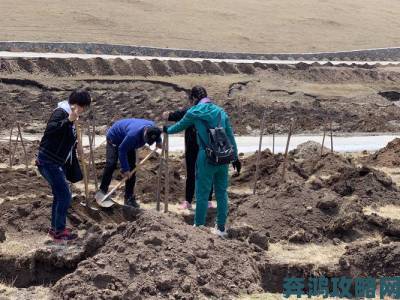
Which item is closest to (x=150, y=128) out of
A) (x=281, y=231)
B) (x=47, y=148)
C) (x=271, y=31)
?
(x=47, y=148)

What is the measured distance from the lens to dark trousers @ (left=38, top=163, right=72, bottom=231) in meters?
6.52

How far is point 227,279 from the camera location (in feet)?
19.1

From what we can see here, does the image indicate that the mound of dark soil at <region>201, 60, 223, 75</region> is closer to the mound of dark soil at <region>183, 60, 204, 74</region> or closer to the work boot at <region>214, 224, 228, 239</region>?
the mound of dark soil at <region>183, 60, 204, 74</region>

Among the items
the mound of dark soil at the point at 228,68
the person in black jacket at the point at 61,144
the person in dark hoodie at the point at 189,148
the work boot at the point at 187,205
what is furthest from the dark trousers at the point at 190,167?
the mound of dark soil at the point at 228,68

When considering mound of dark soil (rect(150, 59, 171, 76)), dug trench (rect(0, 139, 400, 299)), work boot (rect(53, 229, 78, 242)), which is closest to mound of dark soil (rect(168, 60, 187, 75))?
mound of dark soil (rect(150, 59, 171, 76))

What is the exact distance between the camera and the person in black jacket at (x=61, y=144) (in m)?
6.34

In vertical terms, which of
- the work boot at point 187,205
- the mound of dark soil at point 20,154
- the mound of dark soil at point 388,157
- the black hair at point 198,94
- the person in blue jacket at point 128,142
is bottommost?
the mound of dark soil at point 20,154

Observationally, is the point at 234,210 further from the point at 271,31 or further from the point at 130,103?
the point at 271,31

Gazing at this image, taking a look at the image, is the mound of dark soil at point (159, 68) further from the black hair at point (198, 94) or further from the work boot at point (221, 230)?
the work boot at point (221, 230)

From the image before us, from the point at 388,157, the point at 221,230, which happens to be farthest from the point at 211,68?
the point at 221,230

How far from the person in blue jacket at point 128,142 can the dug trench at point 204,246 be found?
419 mm

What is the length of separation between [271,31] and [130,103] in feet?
111

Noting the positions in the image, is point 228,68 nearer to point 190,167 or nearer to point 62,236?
point 190,167

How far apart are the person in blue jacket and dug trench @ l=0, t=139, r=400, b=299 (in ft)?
1.37
